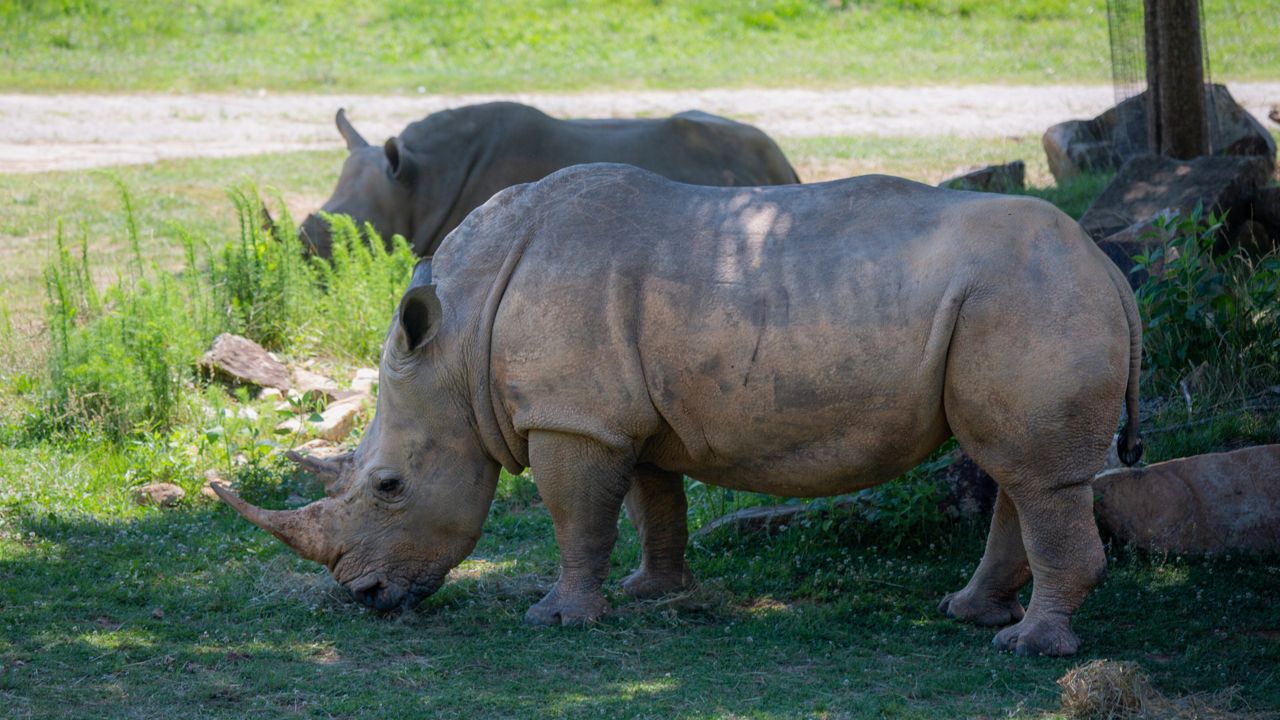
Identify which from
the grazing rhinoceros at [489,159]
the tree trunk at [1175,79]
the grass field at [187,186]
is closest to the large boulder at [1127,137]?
the grass field at [187,186]

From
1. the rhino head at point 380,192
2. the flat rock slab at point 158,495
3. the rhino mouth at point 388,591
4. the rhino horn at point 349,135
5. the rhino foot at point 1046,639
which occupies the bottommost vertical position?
the rhino foot at point 1046,639

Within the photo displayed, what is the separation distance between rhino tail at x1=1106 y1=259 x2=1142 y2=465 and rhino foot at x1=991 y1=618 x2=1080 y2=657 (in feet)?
2.42

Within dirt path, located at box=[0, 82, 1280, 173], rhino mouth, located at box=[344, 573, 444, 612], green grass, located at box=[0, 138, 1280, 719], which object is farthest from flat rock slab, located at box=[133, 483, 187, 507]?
dirt path, located at box=[0, 82, 1280, 173]

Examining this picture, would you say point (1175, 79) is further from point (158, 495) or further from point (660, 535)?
point (158, 495)

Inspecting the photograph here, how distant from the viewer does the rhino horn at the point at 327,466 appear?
6.21m

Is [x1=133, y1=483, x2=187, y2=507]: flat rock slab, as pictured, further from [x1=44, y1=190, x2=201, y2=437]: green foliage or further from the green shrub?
the green shrub

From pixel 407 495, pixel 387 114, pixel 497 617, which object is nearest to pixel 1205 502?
pixel 497 617

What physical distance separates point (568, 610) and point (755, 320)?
1433 mm

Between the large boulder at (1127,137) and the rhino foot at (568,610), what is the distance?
8.43 meters

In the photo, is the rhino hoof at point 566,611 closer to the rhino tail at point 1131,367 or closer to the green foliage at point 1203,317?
the rhino tail at point 1131,367

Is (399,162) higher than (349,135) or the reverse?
the reverse

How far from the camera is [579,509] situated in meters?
5.88

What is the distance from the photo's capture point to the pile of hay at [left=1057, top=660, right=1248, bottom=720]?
189 inches

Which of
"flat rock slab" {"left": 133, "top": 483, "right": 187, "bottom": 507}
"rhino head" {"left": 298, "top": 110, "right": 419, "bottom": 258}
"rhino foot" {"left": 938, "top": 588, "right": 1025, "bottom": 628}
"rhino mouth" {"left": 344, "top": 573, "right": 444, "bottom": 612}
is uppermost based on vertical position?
"rhino head" {"left": 298, "top": 110, "right": 419, "bottom": 258}
